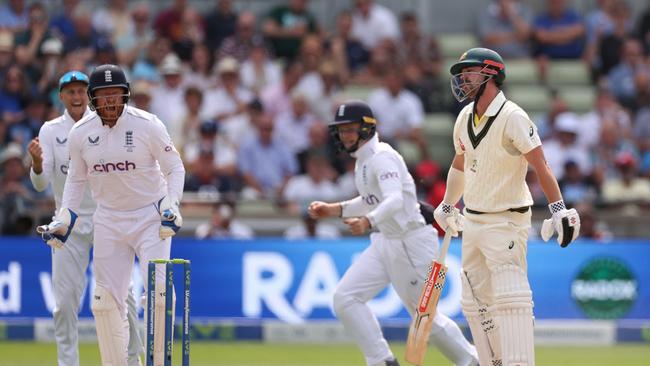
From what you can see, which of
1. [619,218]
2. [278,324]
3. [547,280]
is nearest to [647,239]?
[619,218]

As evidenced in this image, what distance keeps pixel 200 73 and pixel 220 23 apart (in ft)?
3.07

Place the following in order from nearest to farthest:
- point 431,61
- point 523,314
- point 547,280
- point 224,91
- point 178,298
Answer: point 523,314, point 178,298, point 547,280, point 224,91, point 431,61

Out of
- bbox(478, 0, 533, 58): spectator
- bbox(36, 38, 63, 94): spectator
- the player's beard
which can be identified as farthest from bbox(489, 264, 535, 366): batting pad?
bbox(478, 0, 533, 58): spectator

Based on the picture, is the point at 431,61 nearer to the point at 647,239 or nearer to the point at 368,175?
the point at 647,239

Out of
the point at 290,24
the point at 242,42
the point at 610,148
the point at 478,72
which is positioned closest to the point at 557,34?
Answer: the point at 610,148

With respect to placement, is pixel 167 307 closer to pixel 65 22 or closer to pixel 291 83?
pixel 291 83

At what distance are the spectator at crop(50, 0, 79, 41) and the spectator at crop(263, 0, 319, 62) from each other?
243cm

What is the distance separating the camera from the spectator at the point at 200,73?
627 inches

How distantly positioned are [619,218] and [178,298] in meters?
4.81

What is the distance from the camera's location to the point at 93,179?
8.46 meters

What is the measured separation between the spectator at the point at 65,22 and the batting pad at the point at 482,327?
29.0 feet

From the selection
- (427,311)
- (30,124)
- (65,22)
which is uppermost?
(65,22)

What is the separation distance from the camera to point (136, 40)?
52.6 ft

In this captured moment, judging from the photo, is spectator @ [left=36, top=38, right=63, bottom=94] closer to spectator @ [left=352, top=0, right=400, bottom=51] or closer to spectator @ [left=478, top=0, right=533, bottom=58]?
spectator @ [left=352, top=0, right=400, bottom=51]
